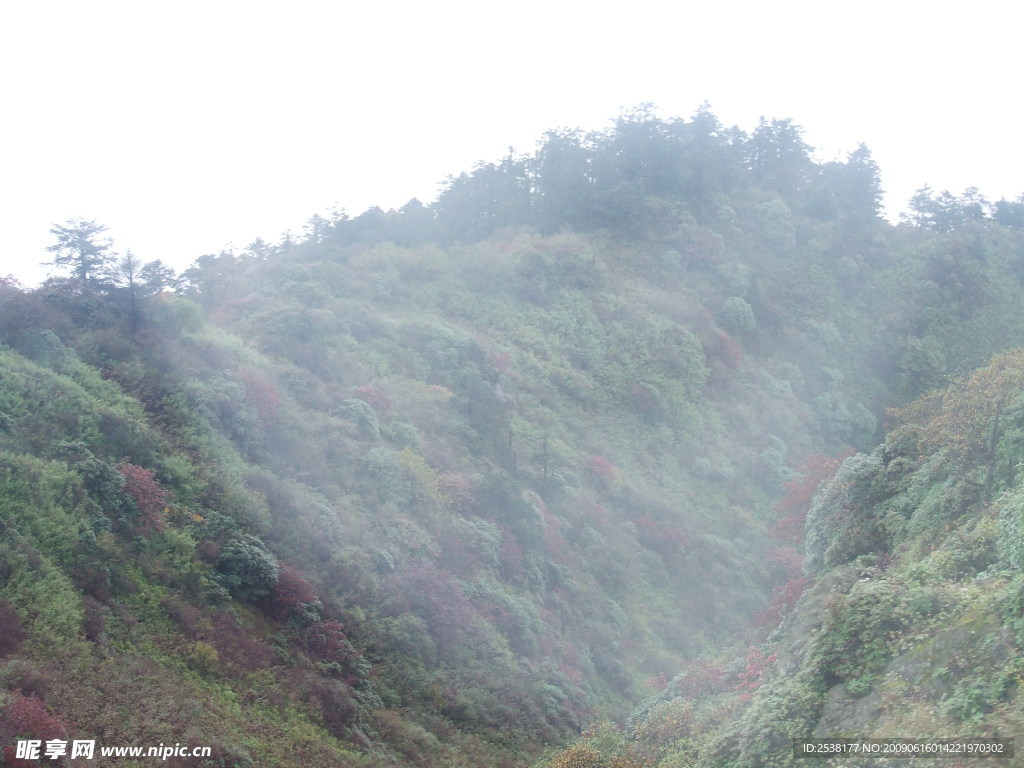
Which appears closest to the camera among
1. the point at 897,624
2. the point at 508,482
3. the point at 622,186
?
the point at 897,624

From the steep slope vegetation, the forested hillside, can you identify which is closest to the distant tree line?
the forested hillside

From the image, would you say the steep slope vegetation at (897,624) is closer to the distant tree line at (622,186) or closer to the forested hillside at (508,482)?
the forested hillside at (508,482)

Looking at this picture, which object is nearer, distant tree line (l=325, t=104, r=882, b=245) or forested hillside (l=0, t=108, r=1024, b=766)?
forested hillside (l=0, t=108, r=1024, b=766)

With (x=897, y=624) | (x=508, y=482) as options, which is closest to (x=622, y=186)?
(x=508, y=482)

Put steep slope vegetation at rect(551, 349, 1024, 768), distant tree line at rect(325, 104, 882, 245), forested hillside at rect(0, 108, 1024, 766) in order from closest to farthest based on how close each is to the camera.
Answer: steep slope vegetation at rect(551, 349, 1024, 768), forested hillside at rect(0, 108, 1024, 766), distant tree line at rect(325, 104, 882, 245)

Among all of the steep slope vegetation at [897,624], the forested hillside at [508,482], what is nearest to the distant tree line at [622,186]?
the forested hillside at [508,482]

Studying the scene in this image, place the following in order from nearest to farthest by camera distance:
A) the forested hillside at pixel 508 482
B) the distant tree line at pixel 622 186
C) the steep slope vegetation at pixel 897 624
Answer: the steep slope vegetation at pixel 897 624 → the forested hillside at pixel 508 482 → the distant tree line at pixel 622 186

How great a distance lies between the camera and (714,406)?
39.2m

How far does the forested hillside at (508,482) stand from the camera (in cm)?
1310

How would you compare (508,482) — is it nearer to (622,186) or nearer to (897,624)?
(897,624)

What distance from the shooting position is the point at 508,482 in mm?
27828

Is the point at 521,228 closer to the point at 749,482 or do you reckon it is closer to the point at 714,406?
the point at 714,406

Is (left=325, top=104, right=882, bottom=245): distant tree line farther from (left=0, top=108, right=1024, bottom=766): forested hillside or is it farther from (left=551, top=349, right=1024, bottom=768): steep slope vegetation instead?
(left=551, top=349, right=1024, bottom=768): steep slope vegetation

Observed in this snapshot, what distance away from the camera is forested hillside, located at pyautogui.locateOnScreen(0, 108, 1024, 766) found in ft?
43.0
